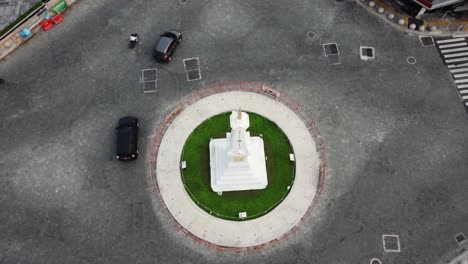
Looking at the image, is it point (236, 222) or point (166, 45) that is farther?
point (166, 45)

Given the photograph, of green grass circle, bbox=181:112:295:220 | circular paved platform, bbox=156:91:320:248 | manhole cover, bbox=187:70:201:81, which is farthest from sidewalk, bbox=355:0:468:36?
manhole cover, bbox=187:70:201:81

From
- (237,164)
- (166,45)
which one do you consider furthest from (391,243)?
(166,45)

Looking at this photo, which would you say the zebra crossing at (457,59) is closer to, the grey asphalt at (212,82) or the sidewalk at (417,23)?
the grey asphalt at (212,82)

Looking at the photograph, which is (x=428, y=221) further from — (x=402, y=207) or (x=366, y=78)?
(x=366, y=78)

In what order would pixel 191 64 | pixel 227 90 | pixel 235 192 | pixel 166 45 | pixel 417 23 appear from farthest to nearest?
pixel 417 23 < pixel 191 64 < pixel 166 45 < pixel 227 90 < pixel 235 192

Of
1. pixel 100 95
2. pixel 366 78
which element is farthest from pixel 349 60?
pixel 100 95

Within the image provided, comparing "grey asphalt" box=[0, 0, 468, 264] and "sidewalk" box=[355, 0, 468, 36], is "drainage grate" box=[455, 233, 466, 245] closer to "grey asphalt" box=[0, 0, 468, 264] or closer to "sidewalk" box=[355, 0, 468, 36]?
"grey asphalt" box=[0, 0, 468, 264]

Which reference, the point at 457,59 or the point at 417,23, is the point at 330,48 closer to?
the point at 417,23
